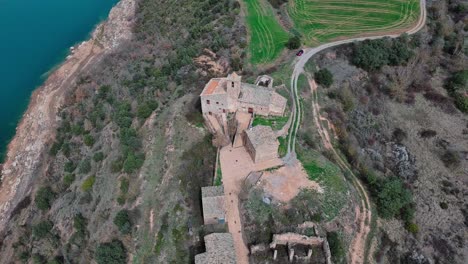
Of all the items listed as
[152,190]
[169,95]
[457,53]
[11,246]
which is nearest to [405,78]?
[457,53]

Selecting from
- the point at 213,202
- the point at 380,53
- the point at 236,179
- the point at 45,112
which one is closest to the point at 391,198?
the point at 236,179

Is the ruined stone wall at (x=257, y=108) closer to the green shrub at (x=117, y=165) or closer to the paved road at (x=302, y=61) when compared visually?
the paved road at (x=302, y=61)

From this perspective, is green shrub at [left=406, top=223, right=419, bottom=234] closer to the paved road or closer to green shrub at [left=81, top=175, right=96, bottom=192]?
the paved road

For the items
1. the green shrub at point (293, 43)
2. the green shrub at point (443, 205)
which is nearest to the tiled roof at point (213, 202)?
→ the green shrub at point (443, 205)

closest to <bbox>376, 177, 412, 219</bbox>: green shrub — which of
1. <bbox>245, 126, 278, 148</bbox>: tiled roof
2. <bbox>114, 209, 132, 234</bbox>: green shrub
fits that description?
<bbox>245, 126, 278, 148</bbox>: tiled roof

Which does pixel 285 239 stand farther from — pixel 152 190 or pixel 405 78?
pixel 405 78

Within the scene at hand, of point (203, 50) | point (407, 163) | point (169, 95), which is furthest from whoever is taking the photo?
point (203, 50)

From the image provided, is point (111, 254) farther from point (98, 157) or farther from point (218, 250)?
point (98, 157)
